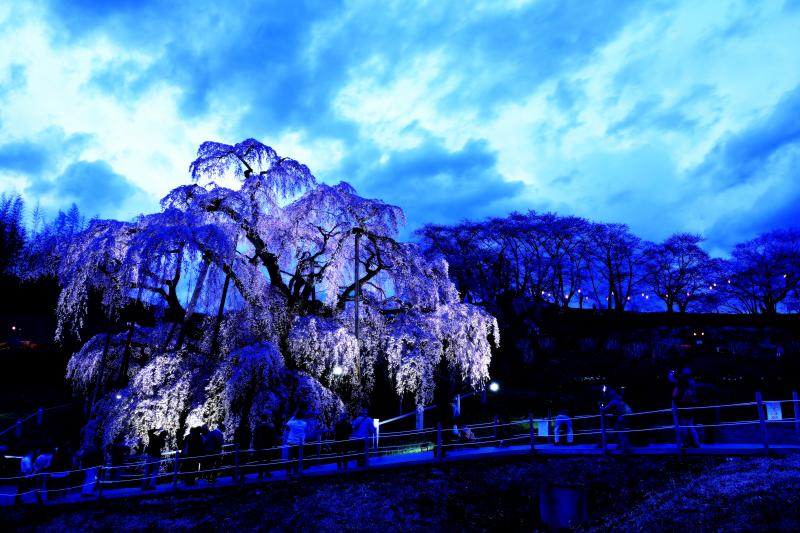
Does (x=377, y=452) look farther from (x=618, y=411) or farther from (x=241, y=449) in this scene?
(x=618, y=411)

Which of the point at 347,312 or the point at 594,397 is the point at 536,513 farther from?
the point at 594,397

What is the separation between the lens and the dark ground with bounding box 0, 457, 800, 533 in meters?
9.62

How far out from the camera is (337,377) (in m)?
21.4

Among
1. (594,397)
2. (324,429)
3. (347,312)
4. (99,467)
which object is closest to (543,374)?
(594,397)

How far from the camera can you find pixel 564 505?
12.0 metres

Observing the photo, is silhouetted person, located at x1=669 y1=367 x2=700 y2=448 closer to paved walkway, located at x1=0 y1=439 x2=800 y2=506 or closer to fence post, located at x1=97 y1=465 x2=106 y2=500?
paved walkway, located at x1=0 y1=439 x2=800 y2=506

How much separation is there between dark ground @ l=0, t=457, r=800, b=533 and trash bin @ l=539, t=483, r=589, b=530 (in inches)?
9.5

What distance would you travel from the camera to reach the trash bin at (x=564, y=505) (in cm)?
1181

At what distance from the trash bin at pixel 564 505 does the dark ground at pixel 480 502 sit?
242mm

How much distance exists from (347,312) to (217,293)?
684 cm

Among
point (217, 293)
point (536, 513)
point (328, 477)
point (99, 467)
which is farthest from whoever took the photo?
point (217, 293)

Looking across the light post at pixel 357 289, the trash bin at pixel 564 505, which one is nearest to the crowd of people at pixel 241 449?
the trash bin at pixel 564 505

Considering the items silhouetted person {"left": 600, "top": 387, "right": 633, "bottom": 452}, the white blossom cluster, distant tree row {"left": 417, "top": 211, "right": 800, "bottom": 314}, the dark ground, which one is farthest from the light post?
distant tree row {"left": 417, "top": 211, "right": 800, "bottom": 314}

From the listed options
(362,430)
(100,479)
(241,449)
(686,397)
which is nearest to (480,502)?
(362,430)
